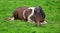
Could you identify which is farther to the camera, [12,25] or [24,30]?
[12,25]

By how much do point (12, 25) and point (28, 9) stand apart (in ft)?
3.70

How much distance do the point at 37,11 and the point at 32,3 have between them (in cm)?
525

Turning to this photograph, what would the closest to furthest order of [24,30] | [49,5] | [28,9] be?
[24,30]
[28,9]
[49,5]

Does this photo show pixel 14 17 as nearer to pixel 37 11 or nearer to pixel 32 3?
pixel 37 11

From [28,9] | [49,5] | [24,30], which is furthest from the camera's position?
[49,5]

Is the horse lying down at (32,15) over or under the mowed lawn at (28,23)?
over

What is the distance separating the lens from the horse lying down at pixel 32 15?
10898mm

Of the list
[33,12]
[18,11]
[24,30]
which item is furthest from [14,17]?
[24,30]

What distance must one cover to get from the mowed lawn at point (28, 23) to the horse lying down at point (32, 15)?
0.21 meters

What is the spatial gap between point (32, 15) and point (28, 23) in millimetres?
342

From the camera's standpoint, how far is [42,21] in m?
11.1

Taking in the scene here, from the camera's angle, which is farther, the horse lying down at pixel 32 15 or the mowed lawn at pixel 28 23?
the horse lying down at pixel 32 15

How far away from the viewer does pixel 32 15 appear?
11195 mm

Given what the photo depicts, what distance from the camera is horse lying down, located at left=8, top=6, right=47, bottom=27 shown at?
10.9 meters
